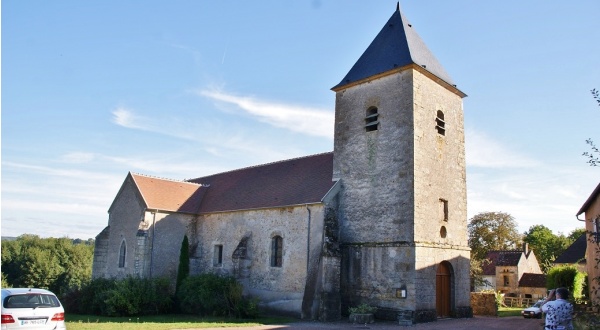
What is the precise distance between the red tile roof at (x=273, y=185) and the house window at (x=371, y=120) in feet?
9.64

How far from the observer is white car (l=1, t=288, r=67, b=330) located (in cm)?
1104

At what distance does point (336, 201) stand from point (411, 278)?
193 inches

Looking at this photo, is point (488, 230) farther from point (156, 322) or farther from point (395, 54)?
point (156, 322)

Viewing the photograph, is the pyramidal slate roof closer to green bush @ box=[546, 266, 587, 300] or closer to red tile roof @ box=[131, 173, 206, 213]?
red tile roof @ box=[131, 173, 206, 213]

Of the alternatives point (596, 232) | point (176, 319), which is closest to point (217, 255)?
point (176, 319)

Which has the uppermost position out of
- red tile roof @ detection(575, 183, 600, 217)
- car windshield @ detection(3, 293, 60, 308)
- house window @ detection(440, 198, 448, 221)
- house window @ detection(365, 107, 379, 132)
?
house window @ detection(365, 107, 379, 132)

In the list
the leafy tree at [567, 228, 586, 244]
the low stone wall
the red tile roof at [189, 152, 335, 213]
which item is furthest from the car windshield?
the leafy tree at [567, 228, 586, 244]

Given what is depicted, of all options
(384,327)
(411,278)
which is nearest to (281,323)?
(384,327)

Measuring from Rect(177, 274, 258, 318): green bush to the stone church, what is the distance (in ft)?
5.97

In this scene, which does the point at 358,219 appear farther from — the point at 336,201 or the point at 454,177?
the point at 454,177

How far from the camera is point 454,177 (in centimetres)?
2236

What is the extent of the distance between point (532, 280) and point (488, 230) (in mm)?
6284

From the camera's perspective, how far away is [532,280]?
48.4 m

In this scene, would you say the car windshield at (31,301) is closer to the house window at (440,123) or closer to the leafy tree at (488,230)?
the house window at (440,123)
